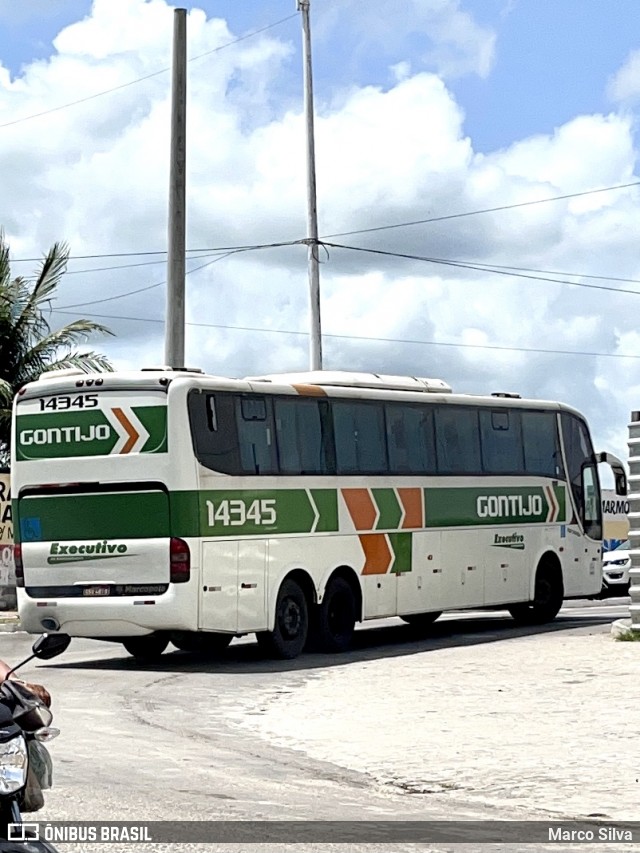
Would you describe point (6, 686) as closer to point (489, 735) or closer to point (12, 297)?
point (489, 735)

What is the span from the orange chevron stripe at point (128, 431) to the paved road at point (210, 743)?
2603mm

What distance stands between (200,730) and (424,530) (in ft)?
30.0

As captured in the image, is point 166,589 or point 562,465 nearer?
point 166,589

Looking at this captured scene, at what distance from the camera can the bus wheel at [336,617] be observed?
66.3ft

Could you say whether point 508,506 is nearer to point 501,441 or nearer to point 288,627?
point 501,441

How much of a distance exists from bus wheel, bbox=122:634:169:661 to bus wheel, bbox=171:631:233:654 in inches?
8.2

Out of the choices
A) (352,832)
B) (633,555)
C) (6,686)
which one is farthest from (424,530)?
(6,686)

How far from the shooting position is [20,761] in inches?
214

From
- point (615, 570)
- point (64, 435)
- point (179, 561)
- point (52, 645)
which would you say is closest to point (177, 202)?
point (64, 435)

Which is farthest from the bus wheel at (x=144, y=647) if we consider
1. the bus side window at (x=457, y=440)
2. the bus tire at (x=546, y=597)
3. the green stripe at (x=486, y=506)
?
the bus tire at (x=546, y=597)

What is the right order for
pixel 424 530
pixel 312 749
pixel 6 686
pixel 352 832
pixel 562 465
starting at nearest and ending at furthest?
1. pixel 6 686
2. pixel 352 832
3. pixel 312 749
4. pixel 424 530
5. pixel 562 465

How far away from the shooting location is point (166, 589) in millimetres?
18047

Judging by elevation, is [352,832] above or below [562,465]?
below

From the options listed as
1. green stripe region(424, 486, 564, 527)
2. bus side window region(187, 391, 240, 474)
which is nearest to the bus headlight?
bus side window region(187, 391, 240, 474)
